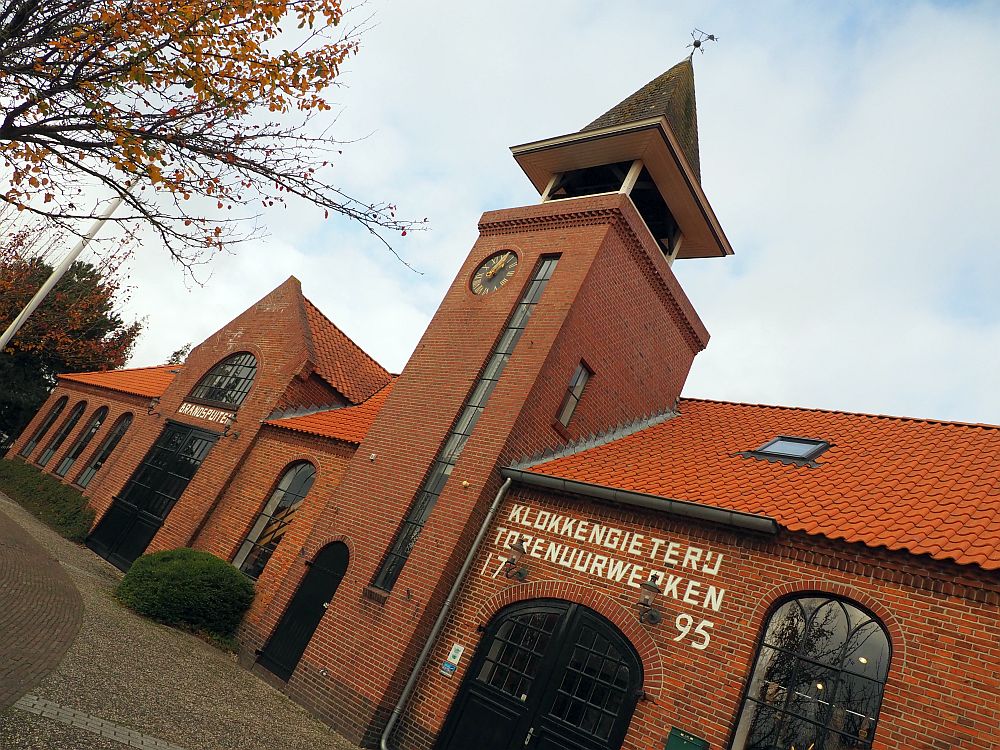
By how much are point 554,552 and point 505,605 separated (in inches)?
44.4

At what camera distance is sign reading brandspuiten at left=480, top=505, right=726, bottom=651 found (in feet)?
27.1

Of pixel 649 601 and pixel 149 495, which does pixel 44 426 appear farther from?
pixel 649 601

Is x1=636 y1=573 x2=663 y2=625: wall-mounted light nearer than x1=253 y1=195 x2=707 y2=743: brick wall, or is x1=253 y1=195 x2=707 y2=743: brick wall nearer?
x1=636 y1=573 x2=663 y2=625: wall-mounted light

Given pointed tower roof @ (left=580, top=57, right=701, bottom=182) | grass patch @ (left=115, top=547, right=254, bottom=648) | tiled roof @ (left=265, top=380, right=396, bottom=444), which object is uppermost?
pointed tower roof @ (left=580, top=57, right=701, bottom=182)

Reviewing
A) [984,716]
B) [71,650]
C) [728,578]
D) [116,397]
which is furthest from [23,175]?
[116,397]

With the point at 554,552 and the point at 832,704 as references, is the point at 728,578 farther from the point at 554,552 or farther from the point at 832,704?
the point at 554,552

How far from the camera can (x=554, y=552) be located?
9.88 metres

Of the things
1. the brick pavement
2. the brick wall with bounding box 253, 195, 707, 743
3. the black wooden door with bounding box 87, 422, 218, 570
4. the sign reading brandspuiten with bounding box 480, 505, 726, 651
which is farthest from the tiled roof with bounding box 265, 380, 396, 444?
the brick pavement

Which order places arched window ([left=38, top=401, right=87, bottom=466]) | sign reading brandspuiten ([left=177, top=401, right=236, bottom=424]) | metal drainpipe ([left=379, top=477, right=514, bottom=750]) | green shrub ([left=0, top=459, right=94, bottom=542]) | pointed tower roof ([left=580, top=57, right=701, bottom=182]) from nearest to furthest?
metal drainpipe ([left=379, top=477, right=514, bottom=750]) < pointed tower roof ([left=580, top=57, right=701, bottom=182]) < sign reading brandspuiten ([left=177, top=401, right=236, bottom=424]) < green shrub ([left=0, top=459, right=94, bottom=542]) < arched window ([left=38, top=401, right=87, bottom=466])

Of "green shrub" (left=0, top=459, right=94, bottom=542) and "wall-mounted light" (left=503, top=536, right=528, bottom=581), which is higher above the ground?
"wall-mounted light" (left=503, top=536, right=528, bottom=581)

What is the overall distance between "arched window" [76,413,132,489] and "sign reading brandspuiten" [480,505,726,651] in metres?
16.4

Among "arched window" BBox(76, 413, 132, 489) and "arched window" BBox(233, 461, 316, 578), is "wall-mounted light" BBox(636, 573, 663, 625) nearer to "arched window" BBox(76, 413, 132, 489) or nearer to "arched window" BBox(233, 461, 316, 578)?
"arched window" BBox(233, 461, 316, 578)

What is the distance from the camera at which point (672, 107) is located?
15391mm

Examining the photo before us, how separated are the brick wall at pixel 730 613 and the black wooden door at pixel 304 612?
107 inches
